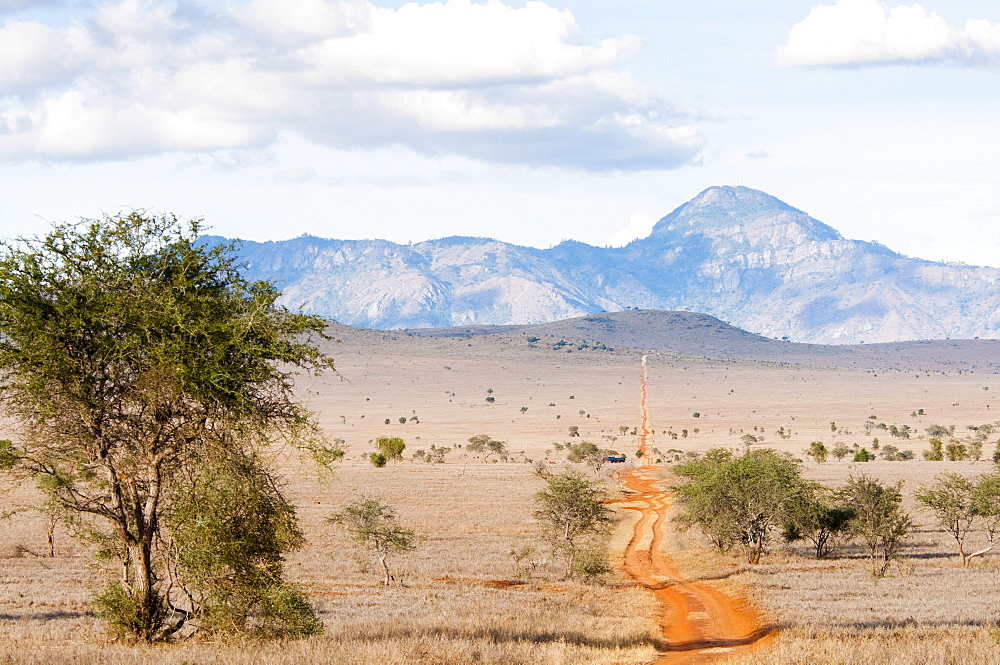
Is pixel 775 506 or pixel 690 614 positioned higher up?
pixel 775 506

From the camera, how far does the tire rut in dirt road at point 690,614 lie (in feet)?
63.4

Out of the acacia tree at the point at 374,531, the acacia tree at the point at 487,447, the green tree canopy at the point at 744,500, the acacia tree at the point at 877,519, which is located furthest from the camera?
the acacia tree at the point at 487,447

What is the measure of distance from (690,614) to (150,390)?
1594 cm

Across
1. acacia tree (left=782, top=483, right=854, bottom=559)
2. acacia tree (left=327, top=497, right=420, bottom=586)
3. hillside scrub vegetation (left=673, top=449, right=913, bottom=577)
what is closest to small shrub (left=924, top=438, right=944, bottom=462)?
hillside scrub vegetation (left=673, top=449, right=913, bottom=577)

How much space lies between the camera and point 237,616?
1559cm

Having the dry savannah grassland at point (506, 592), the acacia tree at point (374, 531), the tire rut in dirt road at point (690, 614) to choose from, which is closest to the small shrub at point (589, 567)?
the dry savannah grassland at point (506, 592)

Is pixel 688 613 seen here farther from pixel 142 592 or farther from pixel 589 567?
pixel 142 592

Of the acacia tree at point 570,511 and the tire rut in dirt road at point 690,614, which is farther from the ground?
the acacia tree at point 570,511

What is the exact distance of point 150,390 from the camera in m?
14.3

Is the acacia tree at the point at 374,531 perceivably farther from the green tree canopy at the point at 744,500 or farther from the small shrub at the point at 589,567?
the green tree canopy at the point at 744,500

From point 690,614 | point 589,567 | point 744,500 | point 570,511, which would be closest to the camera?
point 690,614

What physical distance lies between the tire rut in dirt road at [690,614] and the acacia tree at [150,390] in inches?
327

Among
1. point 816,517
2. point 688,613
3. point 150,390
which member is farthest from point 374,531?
point 150,390

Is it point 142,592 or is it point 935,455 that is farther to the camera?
point 935,455
